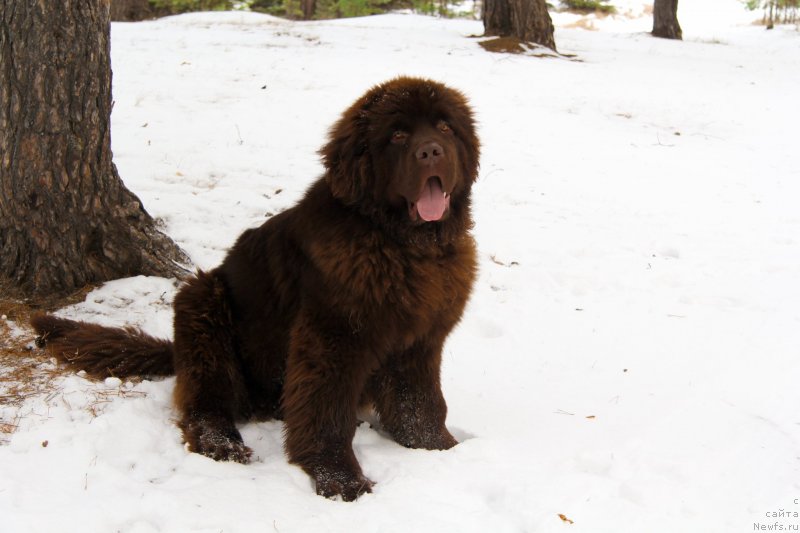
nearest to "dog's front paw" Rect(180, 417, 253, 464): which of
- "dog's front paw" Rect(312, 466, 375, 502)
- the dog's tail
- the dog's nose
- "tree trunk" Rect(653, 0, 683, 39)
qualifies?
"dog's front paw" Rect(312, 466, 375, 502)

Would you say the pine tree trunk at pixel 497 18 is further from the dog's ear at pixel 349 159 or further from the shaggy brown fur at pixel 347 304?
the dog's ear at pixel 349 159

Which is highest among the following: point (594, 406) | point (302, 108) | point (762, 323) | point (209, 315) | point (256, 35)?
point (256, 35)

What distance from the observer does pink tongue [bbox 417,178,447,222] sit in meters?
3.23

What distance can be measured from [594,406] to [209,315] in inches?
93.4

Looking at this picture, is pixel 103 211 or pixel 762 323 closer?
pixel 103 211

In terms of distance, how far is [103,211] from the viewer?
4473mm

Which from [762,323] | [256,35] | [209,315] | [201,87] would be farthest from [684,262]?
[256,35]

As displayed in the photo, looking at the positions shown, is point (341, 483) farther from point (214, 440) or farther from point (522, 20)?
point (522, 20)

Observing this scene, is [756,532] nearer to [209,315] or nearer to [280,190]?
[209,315]

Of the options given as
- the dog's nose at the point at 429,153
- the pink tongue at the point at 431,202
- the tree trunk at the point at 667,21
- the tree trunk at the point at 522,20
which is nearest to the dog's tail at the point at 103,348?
the pink tongue at the point at 431,202

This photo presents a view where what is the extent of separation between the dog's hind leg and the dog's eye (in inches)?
50.5

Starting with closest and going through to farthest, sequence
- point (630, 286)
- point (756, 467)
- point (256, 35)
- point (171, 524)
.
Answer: point (171, 524), point (756, 467), point (630, 286), point (256, 35)

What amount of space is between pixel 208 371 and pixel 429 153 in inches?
63.9

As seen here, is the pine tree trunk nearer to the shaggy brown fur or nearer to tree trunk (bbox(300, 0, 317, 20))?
tree trunk (bbox(300, 0, 317, 20))
